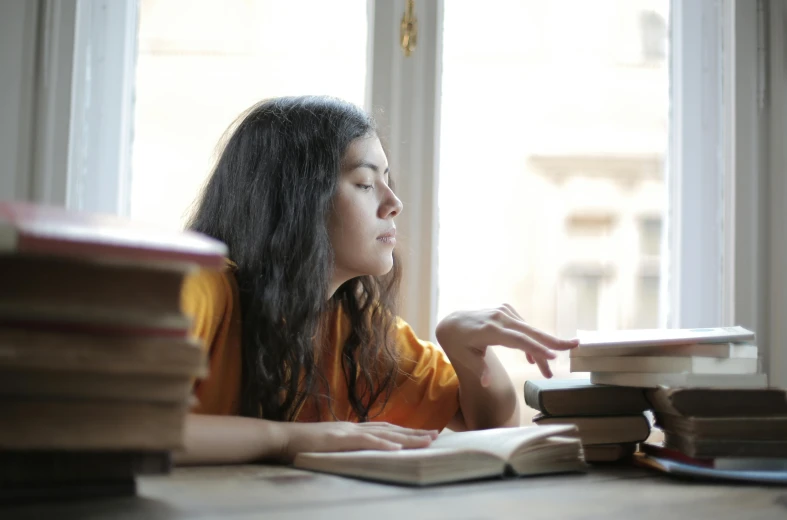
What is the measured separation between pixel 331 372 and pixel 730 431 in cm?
68

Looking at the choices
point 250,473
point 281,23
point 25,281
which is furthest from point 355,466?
point 281,23

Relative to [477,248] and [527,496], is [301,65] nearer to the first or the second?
[477,248]

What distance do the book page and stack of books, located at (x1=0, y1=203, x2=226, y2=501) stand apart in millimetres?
342

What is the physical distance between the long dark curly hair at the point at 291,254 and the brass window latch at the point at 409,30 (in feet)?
1.38

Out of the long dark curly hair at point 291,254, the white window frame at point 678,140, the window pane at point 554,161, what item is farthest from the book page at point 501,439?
the window pane at point 554,161

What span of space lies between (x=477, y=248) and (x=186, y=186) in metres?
0.84

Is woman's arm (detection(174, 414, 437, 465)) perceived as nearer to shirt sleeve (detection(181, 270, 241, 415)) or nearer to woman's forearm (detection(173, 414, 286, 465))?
woman's forearm (detection(173, 414, 286, 465))

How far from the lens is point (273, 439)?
996 millimetres

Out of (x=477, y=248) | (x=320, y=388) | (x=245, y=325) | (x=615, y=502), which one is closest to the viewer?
(x=615, y=502)

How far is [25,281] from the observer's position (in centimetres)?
59

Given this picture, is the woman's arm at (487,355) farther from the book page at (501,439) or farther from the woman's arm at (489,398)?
the book page at (501,439)

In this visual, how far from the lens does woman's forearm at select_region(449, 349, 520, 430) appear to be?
1330 millimetres

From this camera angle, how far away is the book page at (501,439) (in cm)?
87

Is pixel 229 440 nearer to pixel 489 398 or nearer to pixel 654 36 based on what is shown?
pixel 489 398
